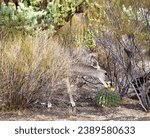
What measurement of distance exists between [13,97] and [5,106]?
24 centimetres

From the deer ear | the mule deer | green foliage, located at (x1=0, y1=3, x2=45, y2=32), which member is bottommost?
the mule deer

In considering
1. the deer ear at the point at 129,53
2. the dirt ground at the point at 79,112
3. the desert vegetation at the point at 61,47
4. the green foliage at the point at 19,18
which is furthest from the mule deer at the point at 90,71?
the green foliage at the point at 19,18

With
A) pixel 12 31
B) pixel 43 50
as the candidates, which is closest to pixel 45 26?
pixel 12 31

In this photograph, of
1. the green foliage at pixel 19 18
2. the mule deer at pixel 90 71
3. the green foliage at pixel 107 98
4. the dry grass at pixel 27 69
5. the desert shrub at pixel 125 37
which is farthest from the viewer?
the mule deer at pixel 90 71

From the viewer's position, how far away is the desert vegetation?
33.2 ft

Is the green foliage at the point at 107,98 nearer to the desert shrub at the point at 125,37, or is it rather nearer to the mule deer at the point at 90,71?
the desert shrub at the point at 125,37

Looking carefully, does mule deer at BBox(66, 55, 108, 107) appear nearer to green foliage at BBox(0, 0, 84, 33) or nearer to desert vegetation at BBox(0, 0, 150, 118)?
desert vegetation at BBox(0, 0, 150, 118)

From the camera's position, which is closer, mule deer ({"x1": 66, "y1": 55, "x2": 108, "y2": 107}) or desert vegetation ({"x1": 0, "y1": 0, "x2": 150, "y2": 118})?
desert vegetation ({"x1": 0, "y1": 0, "x2": 150, "y2": 118})

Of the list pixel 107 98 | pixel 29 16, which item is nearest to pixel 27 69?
pixel 29 16

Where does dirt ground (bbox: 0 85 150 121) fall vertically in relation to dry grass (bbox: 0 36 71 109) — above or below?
below

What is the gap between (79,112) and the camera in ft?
34.8

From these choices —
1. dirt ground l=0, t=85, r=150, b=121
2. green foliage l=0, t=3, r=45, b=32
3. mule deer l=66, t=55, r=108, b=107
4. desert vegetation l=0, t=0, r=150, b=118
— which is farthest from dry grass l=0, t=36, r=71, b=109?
mule deer l=66, t=55, r=108, b=107

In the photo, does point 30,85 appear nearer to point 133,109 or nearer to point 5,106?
point 5,106

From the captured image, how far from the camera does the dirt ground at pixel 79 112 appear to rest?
10023 millimetres
